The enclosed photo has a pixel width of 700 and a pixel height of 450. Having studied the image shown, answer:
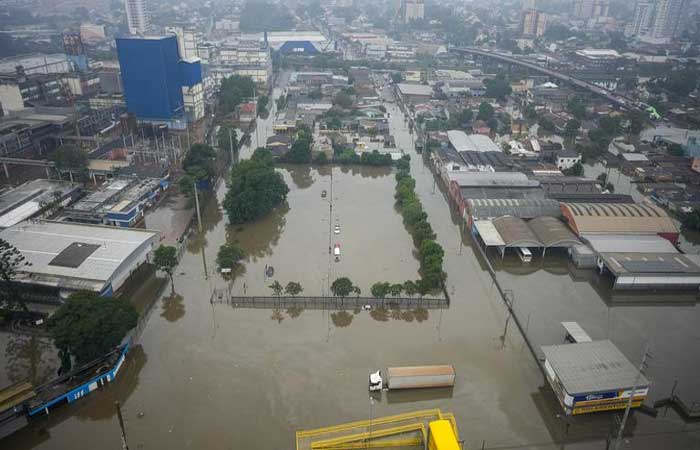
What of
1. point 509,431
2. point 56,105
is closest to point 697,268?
point 509,431

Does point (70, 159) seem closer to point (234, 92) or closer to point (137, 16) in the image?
point (234, 92)

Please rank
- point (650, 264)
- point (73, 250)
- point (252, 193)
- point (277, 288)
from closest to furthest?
point (277, 288) → point (73, 250) → point (650, 264) → point (252, 193)

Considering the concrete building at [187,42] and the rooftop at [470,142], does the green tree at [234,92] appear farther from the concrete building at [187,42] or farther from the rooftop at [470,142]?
the rooftop at [470,142]

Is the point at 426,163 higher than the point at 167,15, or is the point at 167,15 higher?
A: the point at 167,15

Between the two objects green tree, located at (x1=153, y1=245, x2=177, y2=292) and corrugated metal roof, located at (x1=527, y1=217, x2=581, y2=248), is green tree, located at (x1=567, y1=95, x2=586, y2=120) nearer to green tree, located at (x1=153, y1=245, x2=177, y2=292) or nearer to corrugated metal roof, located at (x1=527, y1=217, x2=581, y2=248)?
corrugated metal roof, located at (x1=527, y1=217, x2=581, y2=248)

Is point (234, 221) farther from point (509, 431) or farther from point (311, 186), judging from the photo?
point (509, 431)

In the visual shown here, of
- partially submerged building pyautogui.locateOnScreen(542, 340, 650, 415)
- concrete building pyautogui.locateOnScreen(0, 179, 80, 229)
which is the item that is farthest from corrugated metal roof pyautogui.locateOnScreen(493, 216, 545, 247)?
concrete building pyautogui.locateOnScreen(0, 179, 80, 229)

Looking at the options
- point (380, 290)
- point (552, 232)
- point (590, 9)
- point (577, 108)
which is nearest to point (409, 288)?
point (380, 290)

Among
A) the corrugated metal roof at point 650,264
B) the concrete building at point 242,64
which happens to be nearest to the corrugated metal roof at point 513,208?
the corrugated metal roof at point 650,264
